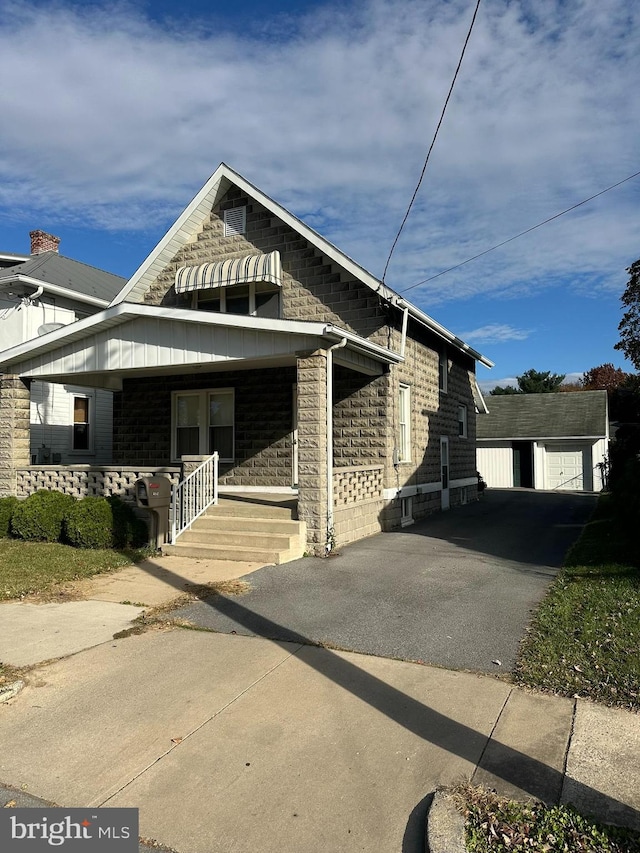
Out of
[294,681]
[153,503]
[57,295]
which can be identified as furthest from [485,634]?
[57,295]

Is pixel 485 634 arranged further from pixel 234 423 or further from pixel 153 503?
pixel 234 423

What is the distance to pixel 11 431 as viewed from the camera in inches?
534

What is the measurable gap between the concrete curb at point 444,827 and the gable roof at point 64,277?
16766 mm

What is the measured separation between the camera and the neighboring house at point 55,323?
17562 mm

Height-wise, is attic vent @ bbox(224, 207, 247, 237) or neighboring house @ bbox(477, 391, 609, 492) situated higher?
attic vent @ bbox(224, 207, 247, 237)

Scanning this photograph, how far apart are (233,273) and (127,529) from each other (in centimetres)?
634

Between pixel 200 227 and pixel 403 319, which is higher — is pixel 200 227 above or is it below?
above

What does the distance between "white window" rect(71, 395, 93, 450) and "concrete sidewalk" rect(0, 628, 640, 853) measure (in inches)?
570

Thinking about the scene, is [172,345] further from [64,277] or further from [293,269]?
[64,277]

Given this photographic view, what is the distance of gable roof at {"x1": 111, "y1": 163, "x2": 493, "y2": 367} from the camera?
43.9 ft

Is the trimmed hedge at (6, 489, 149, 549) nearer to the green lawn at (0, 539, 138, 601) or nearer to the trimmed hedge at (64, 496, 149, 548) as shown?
the trimmed hedge at (64, 496, 149, 548)

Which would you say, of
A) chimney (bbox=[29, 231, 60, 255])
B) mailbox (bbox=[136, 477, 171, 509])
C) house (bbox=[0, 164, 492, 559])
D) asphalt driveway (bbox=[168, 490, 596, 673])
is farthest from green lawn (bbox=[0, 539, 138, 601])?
chimney (bbox=[29, 231, 60, 255])

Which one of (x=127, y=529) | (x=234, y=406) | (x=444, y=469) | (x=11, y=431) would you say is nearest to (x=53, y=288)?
(x=11, y=431)

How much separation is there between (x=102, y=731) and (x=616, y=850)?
323 centimetres
